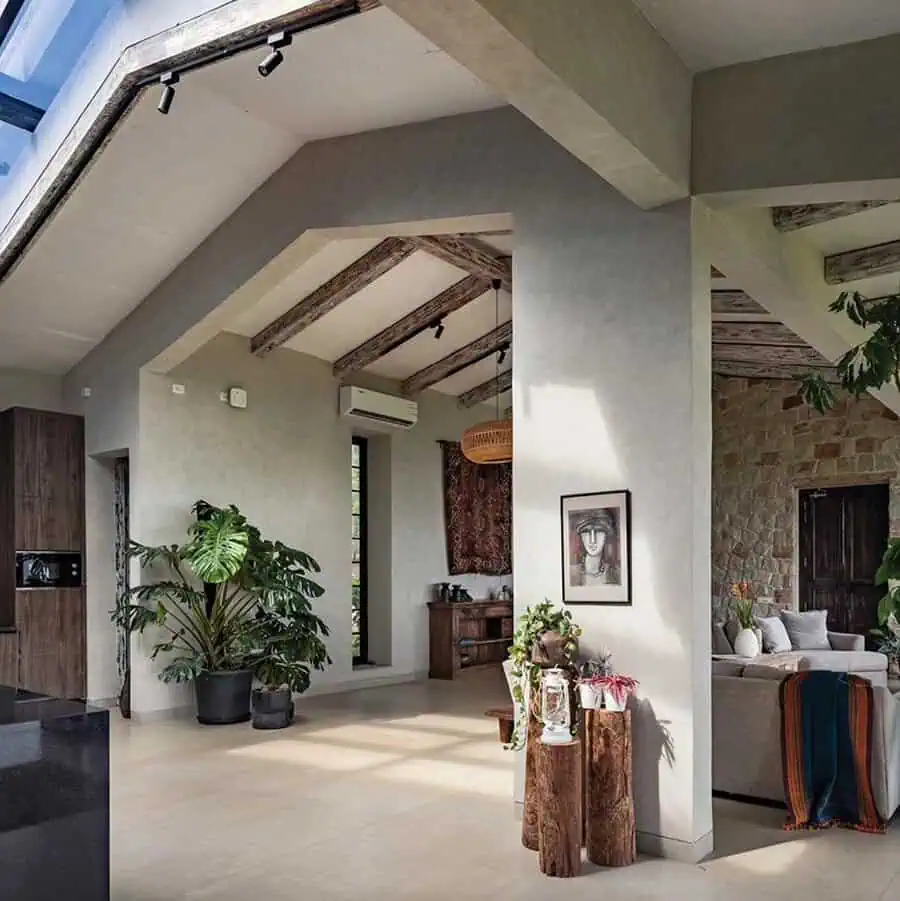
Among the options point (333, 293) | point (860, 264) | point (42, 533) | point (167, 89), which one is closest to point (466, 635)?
point (333, 293)

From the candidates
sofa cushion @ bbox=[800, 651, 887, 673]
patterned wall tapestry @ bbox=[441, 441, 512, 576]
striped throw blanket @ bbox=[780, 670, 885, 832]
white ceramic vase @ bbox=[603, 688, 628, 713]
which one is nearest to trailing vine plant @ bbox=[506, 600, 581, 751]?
white ceramic vase @ bbox=[603, 688, 628, 713]

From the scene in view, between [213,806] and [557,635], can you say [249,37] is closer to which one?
[557,635]

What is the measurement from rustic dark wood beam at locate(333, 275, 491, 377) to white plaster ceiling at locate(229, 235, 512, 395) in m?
0.06

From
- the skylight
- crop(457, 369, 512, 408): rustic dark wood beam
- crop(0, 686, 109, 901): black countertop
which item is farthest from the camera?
crop(457, 369, 512, 408): rustic dark wood beam

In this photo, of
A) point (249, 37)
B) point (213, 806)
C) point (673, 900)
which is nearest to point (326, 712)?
point (213, 806)

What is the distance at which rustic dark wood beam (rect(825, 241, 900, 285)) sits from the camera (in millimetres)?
5996

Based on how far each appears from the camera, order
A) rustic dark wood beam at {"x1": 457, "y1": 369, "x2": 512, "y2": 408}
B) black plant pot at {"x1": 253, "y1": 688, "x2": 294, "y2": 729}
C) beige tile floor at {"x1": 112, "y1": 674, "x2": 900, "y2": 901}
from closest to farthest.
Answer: beige tile floor at {"x1": 112, "y1": 674, "x2": 900, "y2": 901}, black plant pot at {"x1": 253, "y1": 688, "x2": 294, "y2": 729}, rustic dark wood beam at {"x1": 457, "y1": 369, "x2": 512, "y2": 408}

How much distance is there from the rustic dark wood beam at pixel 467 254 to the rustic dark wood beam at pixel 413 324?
1.29 ft

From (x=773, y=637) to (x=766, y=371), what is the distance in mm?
Result: 3093

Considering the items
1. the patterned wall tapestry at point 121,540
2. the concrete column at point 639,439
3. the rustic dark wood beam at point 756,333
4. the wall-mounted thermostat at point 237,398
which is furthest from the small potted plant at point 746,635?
the patterned wall tapestry at point 121,540

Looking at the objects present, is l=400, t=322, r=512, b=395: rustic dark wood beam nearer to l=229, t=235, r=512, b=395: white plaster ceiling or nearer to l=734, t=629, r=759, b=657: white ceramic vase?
l=229, t=235, r=512, b=395: white plaster ceiling

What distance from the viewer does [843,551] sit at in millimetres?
10125

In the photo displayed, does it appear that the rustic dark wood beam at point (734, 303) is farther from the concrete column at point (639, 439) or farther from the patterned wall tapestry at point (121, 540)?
the patterned wall tapestry at point (121, 540)

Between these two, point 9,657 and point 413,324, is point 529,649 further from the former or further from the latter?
point 9,657
